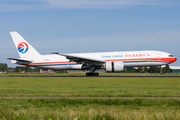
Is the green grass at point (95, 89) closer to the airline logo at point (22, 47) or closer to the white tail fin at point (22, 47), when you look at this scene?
the white tail fin at point (22, 47)

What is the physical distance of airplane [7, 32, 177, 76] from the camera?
137 ft

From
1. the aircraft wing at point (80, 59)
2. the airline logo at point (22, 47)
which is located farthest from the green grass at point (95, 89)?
the airline logo at point (22, 47)

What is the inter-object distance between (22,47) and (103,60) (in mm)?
17816

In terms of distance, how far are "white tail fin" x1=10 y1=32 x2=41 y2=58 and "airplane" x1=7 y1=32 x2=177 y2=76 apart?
1654mm

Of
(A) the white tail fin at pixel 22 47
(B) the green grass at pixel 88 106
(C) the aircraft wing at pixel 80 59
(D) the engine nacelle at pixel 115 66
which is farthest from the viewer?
(A) the white tail fin at pixel 22 47

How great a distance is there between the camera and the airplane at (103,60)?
41.8 metres

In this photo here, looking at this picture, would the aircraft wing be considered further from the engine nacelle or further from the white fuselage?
the engine nacelle

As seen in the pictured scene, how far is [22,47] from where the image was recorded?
4975 centimetres

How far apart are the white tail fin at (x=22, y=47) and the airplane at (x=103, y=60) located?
165cm

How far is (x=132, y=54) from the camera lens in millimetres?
42562

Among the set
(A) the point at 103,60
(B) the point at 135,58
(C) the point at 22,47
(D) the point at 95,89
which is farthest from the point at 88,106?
(C) the point at 22,47

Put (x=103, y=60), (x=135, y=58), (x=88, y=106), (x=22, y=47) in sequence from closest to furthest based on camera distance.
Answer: (x=88, y=106)
(x=135, y=58)
(x=103, y=60)
(x=22, y=47)

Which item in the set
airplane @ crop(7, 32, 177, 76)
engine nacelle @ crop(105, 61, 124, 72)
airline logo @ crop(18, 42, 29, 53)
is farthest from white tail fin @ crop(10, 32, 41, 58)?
engine nacelle @ crop(105, 61, 124, 72)

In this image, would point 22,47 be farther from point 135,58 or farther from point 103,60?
point 135,58
